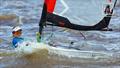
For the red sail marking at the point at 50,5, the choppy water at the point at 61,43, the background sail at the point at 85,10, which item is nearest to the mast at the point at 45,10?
the red sail marking at the point at 50,5

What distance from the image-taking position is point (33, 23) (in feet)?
58.9

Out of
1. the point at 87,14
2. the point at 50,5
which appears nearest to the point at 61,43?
the point at 87,14

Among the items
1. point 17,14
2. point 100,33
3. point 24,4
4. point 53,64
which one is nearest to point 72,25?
point 53,64

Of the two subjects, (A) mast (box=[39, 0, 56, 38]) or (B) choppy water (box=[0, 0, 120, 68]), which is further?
(A) mast (box=[39, 0, 56, 38])

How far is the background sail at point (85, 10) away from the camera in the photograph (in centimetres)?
1114

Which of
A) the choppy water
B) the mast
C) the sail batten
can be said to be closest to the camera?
the choppy water

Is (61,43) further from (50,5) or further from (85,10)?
(50,5)

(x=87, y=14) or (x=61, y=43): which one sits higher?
(x=87, y=14)

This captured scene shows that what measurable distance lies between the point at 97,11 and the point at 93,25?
39cm

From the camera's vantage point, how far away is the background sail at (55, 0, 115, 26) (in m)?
11.1

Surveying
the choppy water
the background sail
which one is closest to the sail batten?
the background sail

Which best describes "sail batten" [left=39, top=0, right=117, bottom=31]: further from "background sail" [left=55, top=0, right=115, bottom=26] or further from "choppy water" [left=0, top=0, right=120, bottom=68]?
"choppy water" [left=0, top=0, right=120, bottom=68]

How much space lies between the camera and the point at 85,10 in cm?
1123

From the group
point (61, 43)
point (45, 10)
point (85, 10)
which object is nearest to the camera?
point (45, 10)
